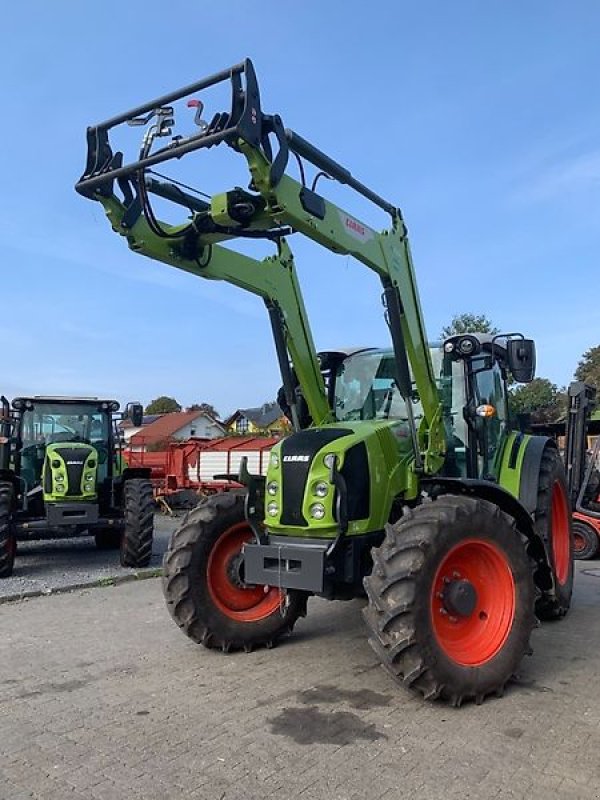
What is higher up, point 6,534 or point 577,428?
point 577,428

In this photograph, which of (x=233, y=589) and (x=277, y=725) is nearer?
(x=277, y=725)


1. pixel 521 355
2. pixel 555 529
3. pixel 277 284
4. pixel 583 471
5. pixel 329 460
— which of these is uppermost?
pixel 277 284

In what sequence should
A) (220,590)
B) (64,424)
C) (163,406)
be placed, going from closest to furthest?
1. (220,590)
2. (64,424)
3. (163,406)

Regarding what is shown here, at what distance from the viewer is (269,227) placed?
16.7 feet

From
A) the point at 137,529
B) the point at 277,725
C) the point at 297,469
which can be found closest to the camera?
the point at 277,725

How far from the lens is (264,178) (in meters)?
4.53

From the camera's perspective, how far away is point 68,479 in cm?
1043

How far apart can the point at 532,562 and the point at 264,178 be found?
129 inches

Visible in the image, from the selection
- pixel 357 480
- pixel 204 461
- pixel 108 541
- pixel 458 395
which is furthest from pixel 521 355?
pixel 204 461

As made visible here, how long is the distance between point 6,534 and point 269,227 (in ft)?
21.4

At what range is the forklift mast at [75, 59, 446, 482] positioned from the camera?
4496 mm

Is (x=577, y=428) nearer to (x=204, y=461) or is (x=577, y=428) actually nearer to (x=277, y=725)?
(x=277, y=725)

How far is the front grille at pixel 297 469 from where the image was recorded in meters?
5.33

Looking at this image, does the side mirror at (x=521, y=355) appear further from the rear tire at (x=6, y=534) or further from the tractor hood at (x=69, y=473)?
the rear tire at (x=6, y=534)
